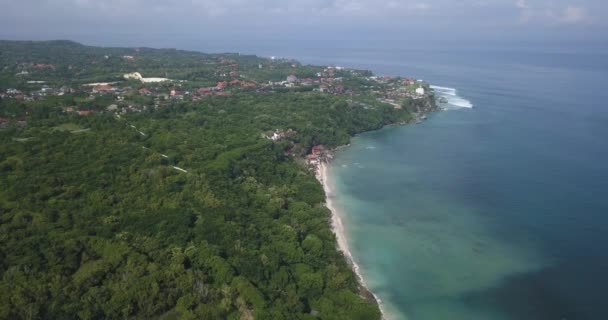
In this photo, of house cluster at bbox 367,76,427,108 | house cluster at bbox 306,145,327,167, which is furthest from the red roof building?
house cluster at bbox 367,76,427,108

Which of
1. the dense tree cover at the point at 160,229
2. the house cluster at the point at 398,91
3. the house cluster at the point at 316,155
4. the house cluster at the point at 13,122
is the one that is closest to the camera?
the dense tree cover at the point at 160,229

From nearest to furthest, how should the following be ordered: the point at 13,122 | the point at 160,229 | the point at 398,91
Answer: the point at 160,229, the point at 13,122, the point at 398,91

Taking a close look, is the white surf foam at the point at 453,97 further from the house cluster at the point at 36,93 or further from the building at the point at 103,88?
the house cluster at the point at 36,93

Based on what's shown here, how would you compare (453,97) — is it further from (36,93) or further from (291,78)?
(36,93)

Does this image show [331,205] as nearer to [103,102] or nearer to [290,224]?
[290,224]

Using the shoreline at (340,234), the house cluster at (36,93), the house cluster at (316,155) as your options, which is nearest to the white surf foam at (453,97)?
the house cluster at (316,155)

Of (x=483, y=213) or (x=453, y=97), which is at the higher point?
(x=453, y=97)

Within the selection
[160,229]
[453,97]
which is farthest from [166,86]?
[453,97]
